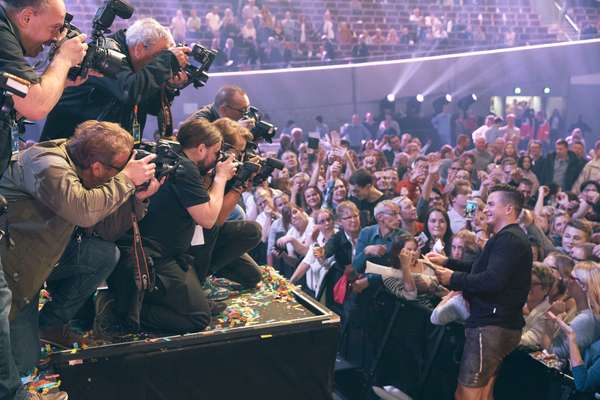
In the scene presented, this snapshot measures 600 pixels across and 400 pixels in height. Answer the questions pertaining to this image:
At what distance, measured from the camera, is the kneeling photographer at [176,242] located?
3250 millimetres

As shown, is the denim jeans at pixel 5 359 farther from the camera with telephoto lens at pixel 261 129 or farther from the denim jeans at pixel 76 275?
the camera with telephoto lens at pixel 261 129

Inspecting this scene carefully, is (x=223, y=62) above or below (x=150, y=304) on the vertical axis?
above

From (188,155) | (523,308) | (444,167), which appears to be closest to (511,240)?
(523,308)

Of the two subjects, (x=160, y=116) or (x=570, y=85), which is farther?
(x=570, y=85)

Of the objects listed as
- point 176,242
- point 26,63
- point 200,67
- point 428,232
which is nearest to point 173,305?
point 176,242

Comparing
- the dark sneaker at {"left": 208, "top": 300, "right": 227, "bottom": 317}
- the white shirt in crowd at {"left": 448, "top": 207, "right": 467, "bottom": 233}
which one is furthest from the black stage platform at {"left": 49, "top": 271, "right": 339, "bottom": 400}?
the white shirt in crowd at {"left": 448, "top": 207, "right": 467, "bottom": 233}

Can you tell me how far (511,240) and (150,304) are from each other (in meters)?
1.84

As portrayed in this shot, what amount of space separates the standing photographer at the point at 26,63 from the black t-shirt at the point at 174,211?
0.80m

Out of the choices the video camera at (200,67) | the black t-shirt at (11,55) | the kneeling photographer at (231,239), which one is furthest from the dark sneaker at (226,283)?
the black t-shirt at (11,55)

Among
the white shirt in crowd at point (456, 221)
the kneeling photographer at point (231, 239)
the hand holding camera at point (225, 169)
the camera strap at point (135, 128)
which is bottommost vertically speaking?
the white shirt in crowd at point (456, 221)

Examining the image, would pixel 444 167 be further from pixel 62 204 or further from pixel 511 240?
pixel 62 204

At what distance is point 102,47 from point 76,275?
956mm

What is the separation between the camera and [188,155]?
3426 millimetres

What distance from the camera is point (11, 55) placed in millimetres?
2365
